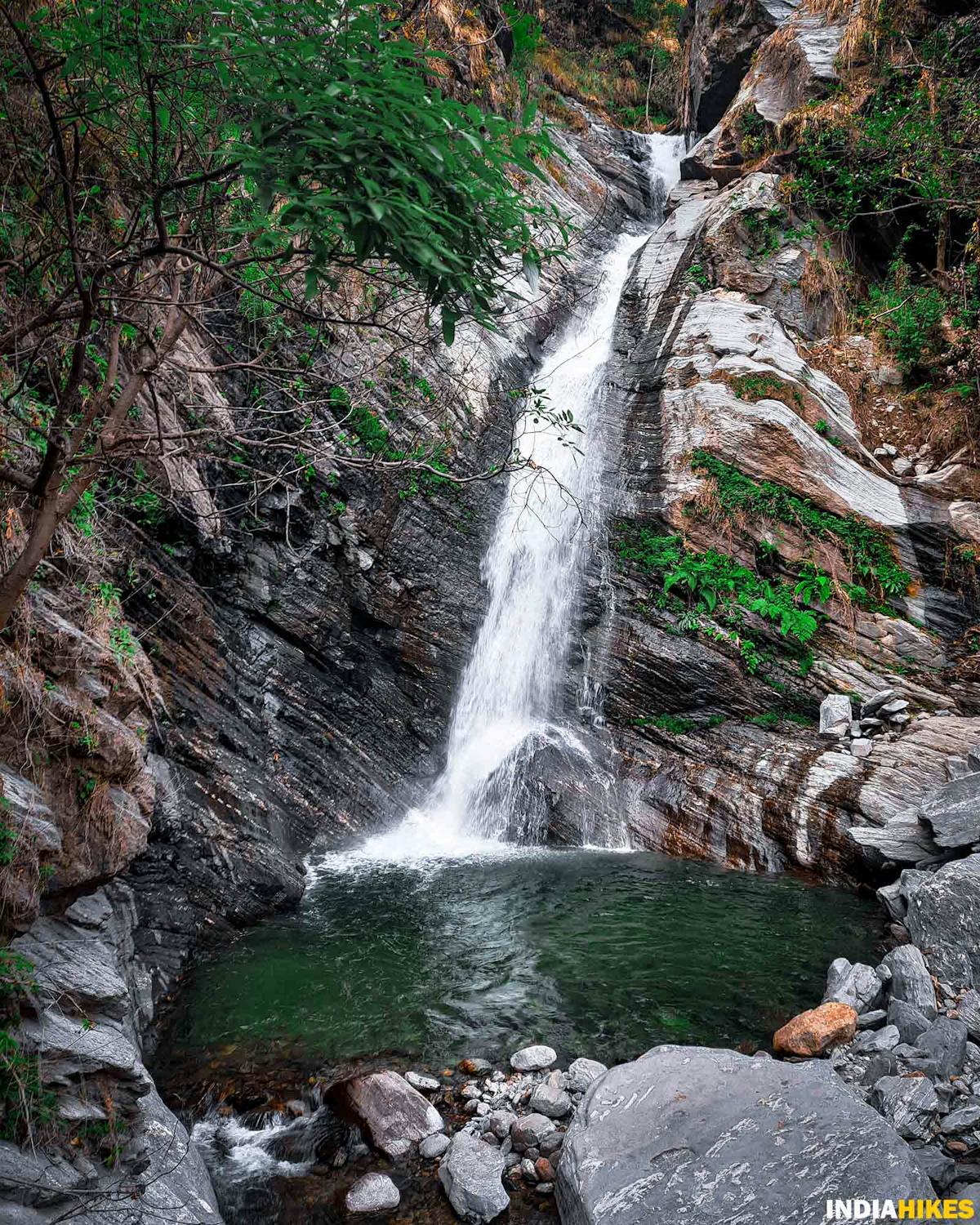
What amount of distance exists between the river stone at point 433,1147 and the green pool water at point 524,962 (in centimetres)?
81

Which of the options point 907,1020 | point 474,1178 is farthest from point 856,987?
point 474,1178

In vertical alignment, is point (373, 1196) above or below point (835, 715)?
below

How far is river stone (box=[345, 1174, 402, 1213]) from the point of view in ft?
11.9

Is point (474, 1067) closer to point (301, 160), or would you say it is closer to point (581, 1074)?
point (581, 1074)

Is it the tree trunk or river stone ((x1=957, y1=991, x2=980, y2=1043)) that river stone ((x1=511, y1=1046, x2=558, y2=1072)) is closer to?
river stone ((x1=957, y1=991, x2=980, y2=1043))

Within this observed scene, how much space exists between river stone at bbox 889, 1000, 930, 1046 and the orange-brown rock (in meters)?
0.25

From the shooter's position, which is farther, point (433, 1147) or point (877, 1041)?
point (877, 1041)

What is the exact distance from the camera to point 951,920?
5598mm

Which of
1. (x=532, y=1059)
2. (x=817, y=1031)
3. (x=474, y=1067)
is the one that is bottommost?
(x=474, y=1067)

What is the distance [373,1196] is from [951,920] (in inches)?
190

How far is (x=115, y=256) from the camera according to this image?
310 centimetres

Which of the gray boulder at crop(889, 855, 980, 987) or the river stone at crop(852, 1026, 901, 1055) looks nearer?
the river stone at crop(852, 1026, 901, 1055)

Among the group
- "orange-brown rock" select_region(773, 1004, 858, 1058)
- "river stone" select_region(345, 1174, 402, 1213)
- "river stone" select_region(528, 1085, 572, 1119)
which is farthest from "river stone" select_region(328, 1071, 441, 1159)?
"orange-brown rock" select_region(773, 1004, 858, 1058)

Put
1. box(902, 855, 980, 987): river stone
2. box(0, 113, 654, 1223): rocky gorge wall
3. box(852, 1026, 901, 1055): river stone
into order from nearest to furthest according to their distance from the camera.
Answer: box(0, 113, 654, 1223): rocky gorge wall → box(852, 1026, 901, 1055): river stone → box(902, 855, 980, 987): river stone
